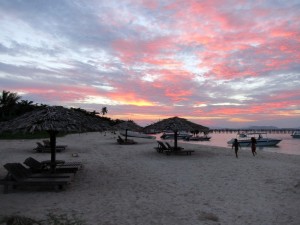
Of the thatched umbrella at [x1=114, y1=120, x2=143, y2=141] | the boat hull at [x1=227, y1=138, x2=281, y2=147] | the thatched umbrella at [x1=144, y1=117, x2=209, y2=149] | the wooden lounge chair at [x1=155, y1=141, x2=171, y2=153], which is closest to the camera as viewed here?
the thatched umbrella at [x1=144, y1=117, x2=209, y2=149]

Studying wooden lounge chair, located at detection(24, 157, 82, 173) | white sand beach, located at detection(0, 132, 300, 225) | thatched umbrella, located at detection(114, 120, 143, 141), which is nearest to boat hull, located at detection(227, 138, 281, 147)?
thatched umbrella, located at detection(114, 120, 143, 141)

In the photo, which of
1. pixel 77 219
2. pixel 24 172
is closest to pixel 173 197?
pixel 77 219

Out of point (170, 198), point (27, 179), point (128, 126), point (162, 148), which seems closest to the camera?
point (170, 198)

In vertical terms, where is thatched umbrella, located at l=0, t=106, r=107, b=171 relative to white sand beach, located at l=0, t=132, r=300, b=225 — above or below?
above

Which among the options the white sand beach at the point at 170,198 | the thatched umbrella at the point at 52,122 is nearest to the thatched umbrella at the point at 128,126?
the white sand beach at the point at 170,198

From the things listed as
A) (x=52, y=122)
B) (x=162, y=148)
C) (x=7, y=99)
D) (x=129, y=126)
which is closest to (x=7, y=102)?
(x=7, y=99)

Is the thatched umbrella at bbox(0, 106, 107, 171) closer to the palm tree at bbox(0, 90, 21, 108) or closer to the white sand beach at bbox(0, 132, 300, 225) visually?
the white sand beach at bbox(0, 132, 300, 225)

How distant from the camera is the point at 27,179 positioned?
9.34 metres

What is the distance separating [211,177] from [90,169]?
5.30 m

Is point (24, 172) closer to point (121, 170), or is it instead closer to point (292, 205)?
point (121, 170)

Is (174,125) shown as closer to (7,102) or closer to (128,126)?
(128,126)

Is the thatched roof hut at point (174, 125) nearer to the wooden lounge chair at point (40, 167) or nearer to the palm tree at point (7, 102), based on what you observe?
the wooden lounge chair at point (40, 167)

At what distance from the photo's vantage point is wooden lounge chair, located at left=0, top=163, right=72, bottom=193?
898 cm

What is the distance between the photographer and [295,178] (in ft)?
38.8
